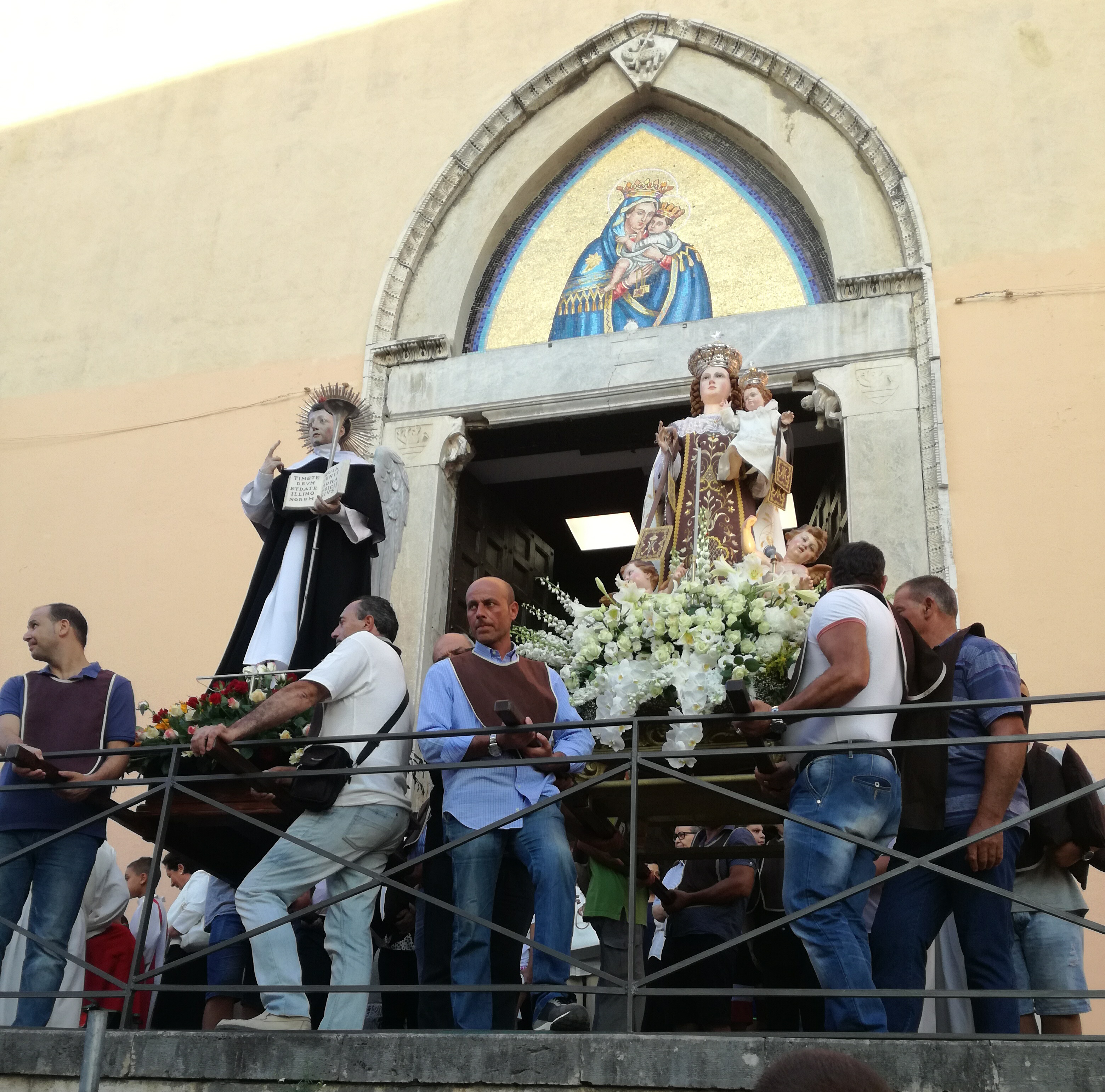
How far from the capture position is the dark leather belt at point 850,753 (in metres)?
3.94

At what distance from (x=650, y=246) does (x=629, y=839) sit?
6089mm

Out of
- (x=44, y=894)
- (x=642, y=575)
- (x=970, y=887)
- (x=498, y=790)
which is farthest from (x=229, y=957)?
(x=970, y=887)

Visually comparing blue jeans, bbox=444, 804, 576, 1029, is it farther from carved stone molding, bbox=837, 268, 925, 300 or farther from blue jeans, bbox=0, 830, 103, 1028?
carved stone molding, bbox=837, 268, 925, 300

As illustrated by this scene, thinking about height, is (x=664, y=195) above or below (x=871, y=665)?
above

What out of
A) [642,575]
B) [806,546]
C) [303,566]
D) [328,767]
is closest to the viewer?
[328,767]

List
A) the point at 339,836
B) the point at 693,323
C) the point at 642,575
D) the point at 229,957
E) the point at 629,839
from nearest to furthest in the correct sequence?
the point at 629,839 < the point at 339,836 < the point at 229,957 < the point at 642,575 < the point at 693,323

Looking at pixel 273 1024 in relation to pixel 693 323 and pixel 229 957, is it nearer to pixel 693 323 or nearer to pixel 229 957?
pixel 229 957

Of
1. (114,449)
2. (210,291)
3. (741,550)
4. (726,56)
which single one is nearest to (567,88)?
(726,56)

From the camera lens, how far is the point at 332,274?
9.80 meters

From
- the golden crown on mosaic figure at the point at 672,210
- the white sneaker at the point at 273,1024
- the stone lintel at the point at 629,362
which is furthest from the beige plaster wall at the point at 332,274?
the white sneaker at the point at 273,1024

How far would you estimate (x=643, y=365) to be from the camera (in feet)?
29.1

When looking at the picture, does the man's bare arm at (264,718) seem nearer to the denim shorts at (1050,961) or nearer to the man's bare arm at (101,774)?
the man's bare arm at (101,774)

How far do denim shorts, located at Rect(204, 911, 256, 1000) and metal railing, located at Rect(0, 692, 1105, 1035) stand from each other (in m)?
0.50

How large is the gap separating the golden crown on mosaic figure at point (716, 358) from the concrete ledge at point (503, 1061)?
4.15 m
